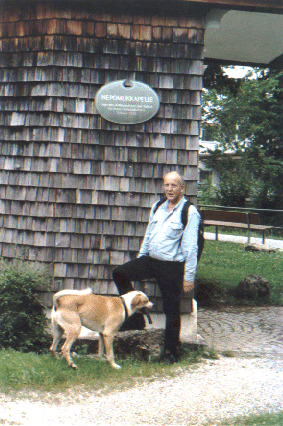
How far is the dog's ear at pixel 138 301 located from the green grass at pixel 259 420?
1.47 m

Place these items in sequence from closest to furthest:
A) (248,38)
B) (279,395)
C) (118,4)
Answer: (279,395), (118,4), (248,38)

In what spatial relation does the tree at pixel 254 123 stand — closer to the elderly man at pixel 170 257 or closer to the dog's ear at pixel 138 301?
the elderly man at pixel 170 257

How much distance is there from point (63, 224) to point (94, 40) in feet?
6.83

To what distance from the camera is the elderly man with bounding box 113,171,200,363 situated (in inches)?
179

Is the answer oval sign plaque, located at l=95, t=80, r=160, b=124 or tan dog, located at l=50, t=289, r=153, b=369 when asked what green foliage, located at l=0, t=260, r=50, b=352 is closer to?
tan dog, located at l=50, t=289, r=153, b=369

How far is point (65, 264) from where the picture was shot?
5473 mm

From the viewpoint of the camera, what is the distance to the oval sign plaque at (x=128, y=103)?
546 centimetres

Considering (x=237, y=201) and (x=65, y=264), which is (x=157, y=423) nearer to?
(x=65, y=264)

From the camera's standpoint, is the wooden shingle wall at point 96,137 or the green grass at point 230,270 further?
the green grass at point 230,270

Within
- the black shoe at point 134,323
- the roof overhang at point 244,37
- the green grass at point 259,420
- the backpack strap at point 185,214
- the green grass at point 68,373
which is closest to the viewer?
the green grass at point 259,420

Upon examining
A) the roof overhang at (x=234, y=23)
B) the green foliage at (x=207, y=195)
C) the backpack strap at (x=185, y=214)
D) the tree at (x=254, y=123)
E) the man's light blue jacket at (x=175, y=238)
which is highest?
the tree at (x=254, y=123)

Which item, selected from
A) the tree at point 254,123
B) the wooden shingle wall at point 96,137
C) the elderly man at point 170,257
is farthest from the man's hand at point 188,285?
the tree at point 254,123

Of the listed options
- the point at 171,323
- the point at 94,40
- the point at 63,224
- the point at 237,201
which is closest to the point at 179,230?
the point at 171,323

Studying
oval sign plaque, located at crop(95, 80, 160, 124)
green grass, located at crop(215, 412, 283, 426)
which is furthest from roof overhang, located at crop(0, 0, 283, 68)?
green grass, located at crop(215, 412, 283, 426)
